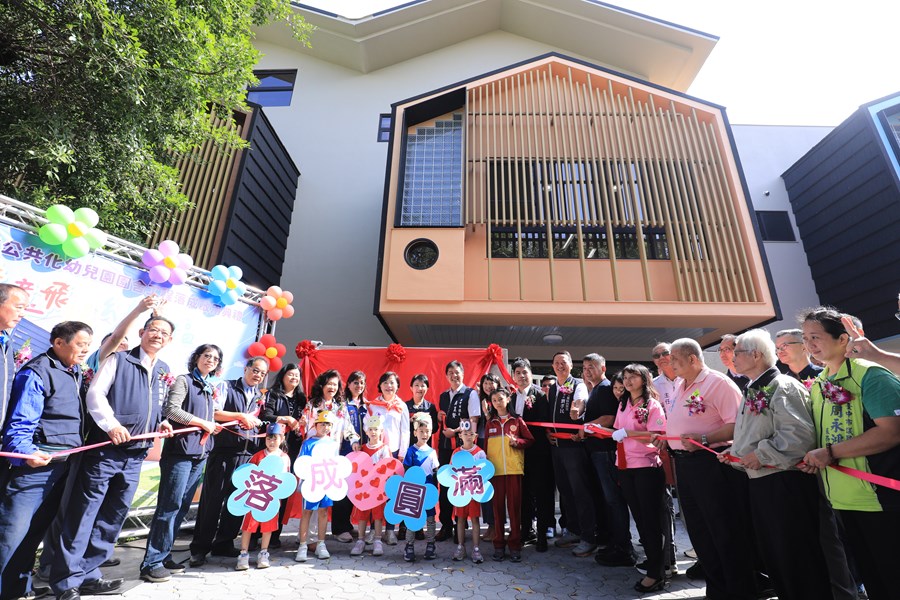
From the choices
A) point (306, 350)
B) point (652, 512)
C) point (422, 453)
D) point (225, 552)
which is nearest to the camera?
point (652, 512)

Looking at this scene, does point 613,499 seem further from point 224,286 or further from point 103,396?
point 224,286

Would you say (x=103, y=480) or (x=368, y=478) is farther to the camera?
(x=368, y=478)

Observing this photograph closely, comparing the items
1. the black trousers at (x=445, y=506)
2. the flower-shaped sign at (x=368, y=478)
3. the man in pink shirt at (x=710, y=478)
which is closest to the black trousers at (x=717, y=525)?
the man in pink shirt at (x=710, y=478)

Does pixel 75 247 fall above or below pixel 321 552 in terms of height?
above

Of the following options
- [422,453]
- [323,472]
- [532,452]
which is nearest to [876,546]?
[532,452]

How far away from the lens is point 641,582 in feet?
10.4

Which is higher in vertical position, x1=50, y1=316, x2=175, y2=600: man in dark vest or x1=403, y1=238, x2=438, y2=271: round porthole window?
x1=403, y1=238, x2=438, y2=271: round porthole window

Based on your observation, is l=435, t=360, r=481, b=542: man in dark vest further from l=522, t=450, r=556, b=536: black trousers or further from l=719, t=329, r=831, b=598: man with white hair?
l=719, t=329, r=831, b=598: man with white hair

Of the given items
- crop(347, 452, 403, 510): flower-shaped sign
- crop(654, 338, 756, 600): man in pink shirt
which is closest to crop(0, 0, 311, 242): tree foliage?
crop(347, 452, 403, 510): flower-shaped sign

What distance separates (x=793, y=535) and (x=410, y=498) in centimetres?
274

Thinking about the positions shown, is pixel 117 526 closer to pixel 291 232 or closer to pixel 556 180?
pixel 556 180

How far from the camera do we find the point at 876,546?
6.68ft

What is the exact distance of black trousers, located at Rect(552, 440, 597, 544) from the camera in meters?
4.03

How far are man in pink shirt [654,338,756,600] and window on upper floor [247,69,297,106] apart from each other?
1354 centimetres
